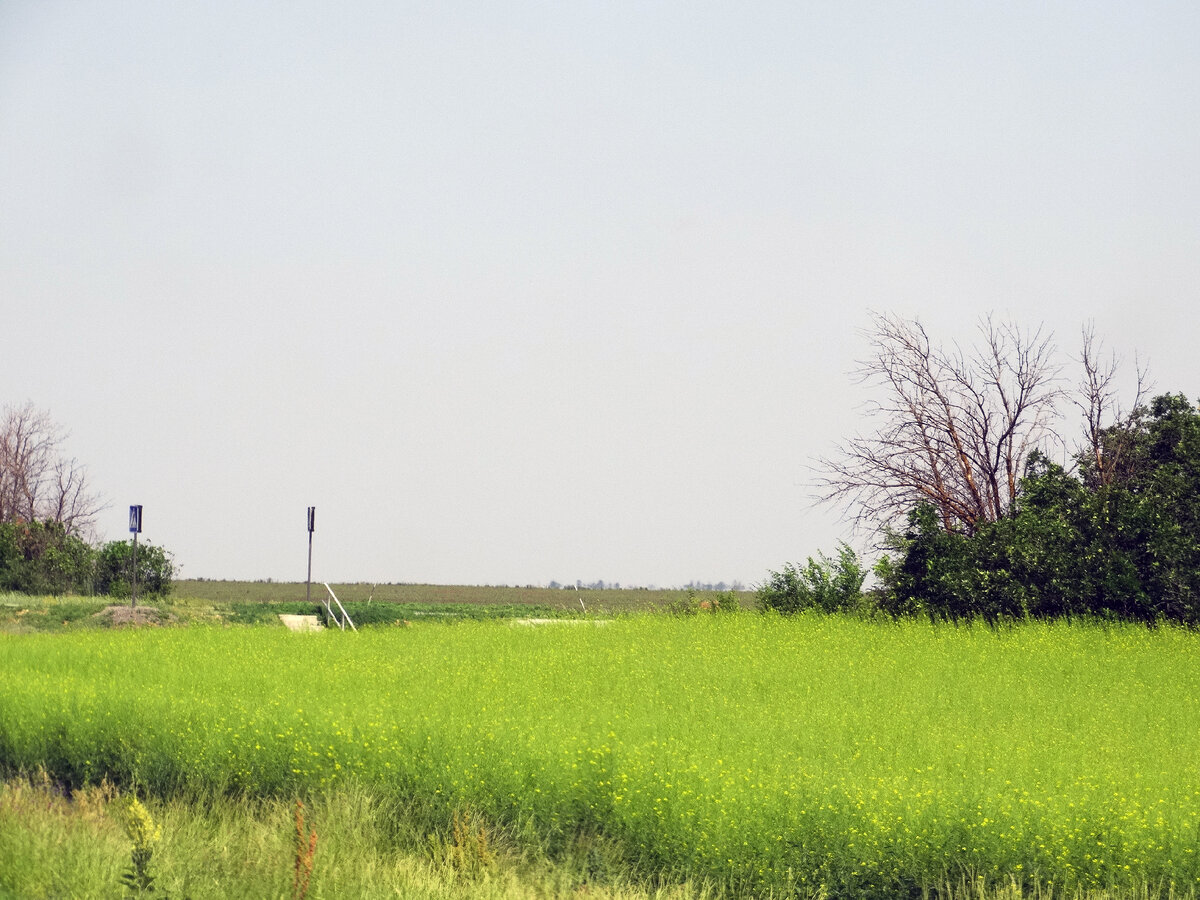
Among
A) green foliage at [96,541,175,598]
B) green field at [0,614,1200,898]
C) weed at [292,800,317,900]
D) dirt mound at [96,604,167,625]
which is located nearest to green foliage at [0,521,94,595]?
green foliage at [96,541,175,598]

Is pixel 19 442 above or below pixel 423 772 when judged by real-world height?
above

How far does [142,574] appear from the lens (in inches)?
1815

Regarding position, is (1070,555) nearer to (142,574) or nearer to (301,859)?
(301,859)

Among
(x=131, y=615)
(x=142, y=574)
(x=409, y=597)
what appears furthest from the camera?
(x=409, y=597)

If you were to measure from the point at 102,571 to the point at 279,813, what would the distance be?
39989 mm

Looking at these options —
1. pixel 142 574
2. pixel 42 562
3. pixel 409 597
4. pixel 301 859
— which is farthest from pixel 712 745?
pixel 409 597

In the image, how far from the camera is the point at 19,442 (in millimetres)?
67812

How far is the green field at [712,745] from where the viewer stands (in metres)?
10.2

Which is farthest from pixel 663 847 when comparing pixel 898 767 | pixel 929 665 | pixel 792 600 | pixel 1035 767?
pixel 792 600

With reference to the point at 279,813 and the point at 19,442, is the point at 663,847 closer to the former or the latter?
the point at 279,813

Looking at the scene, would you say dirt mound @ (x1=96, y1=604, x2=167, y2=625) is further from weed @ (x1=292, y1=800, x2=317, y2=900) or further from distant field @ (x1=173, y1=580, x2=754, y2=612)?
weed @ (x1=292, y1=800, x2=317, y2=900)

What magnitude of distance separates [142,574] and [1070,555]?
35104 mm

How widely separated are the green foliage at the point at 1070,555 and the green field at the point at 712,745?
455cm

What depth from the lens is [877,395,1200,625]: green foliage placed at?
1115 inches
